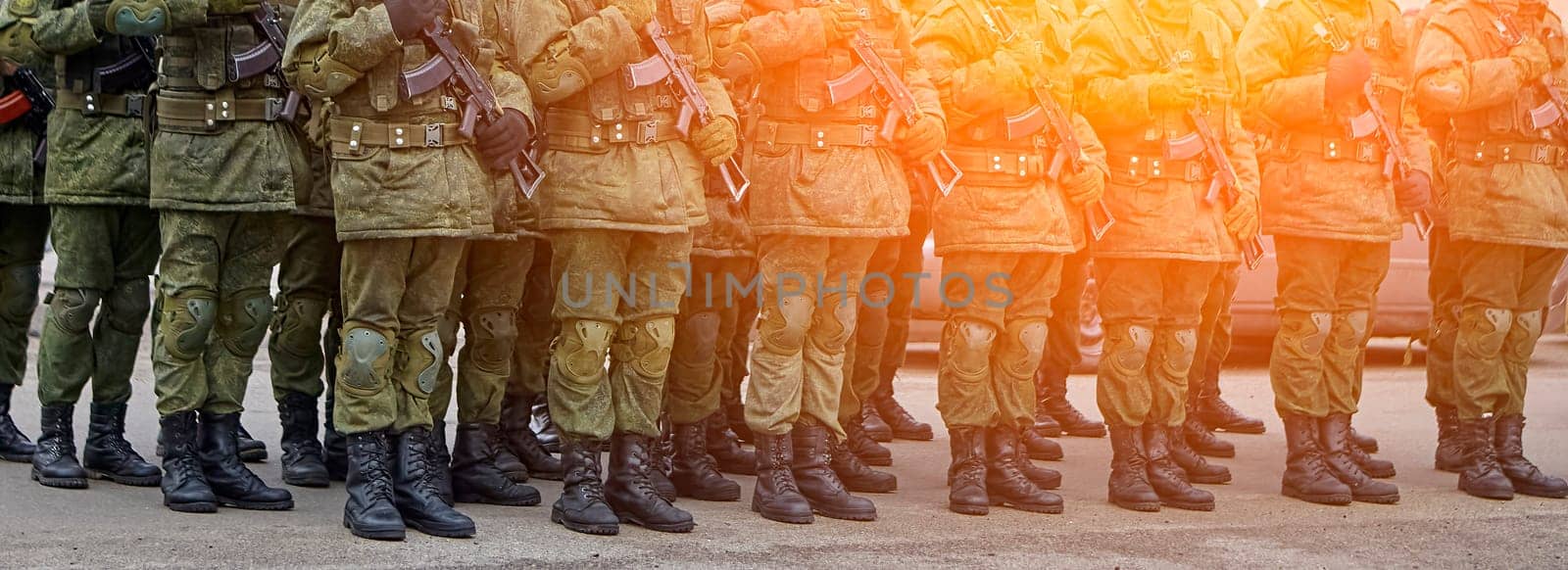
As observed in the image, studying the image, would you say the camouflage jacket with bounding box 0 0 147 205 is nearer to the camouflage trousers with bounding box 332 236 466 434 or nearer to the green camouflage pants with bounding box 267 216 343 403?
the green camouflage pants with bounding box 267 216 343 403

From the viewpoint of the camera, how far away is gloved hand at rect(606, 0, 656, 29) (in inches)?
225

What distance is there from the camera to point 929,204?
682 centimetres

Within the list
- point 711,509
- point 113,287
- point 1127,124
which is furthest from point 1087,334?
point 113,287

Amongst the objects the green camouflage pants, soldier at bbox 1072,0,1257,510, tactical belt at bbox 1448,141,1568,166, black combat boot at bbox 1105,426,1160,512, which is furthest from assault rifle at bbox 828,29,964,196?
tactical belt at bbox 1448,141,1568,166

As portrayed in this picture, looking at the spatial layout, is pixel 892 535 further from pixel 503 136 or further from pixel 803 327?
pixel 503 136

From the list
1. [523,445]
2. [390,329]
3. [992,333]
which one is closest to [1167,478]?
[992,333]

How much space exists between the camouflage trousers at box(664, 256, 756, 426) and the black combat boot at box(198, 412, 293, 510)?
5.01 ft

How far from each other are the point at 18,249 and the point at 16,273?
0.10 meters

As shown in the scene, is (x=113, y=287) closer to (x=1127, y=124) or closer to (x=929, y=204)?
(x=929, y=204)

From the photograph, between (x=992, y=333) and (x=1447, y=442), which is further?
(x=1447, y=442)

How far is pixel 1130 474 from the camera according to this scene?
22.4 feet

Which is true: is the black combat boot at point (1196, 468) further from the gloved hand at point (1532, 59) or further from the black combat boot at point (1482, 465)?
the gloved hand at point (1532, 59)

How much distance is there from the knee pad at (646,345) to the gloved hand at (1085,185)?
170 cm

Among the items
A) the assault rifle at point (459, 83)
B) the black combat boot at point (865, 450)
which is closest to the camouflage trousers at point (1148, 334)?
the black combat boot at point (865, 450)
